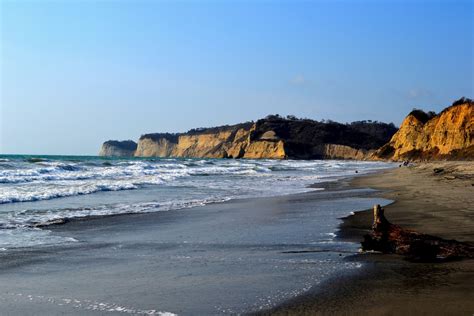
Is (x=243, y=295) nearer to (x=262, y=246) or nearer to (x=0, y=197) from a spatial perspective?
(x=262, y=246)

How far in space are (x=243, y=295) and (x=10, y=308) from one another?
2.38 m

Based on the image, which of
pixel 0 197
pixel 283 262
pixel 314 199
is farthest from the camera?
pixel 314 199

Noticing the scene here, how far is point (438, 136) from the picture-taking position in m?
77.0

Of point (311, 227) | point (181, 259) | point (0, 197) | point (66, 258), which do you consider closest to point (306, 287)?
point (181, 259)

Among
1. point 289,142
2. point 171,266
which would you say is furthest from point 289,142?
point 171,266

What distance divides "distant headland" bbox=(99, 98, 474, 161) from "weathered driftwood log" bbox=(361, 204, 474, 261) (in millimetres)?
56537

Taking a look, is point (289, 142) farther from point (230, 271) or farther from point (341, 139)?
point (230, 271)

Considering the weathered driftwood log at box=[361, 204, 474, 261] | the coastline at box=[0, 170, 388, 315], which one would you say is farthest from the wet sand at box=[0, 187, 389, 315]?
the weathered driftwood log at box=[361, 204, 474, 261]

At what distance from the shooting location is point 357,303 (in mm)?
5184

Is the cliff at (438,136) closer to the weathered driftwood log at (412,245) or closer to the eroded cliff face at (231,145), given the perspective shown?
the eroded cliff face at (231,145)

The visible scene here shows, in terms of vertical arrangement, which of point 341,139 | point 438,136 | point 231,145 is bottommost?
point 231,145

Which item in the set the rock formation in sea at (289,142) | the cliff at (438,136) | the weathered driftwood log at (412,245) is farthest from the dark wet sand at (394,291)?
the rock formation in sea at (289,142)

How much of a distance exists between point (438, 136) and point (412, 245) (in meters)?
75.1

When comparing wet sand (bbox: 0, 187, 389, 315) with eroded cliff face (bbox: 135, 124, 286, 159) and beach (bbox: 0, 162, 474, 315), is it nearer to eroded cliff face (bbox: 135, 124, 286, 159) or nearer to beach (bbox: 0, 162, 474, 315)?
beach (bbox: 0, 162, 474, 315)
